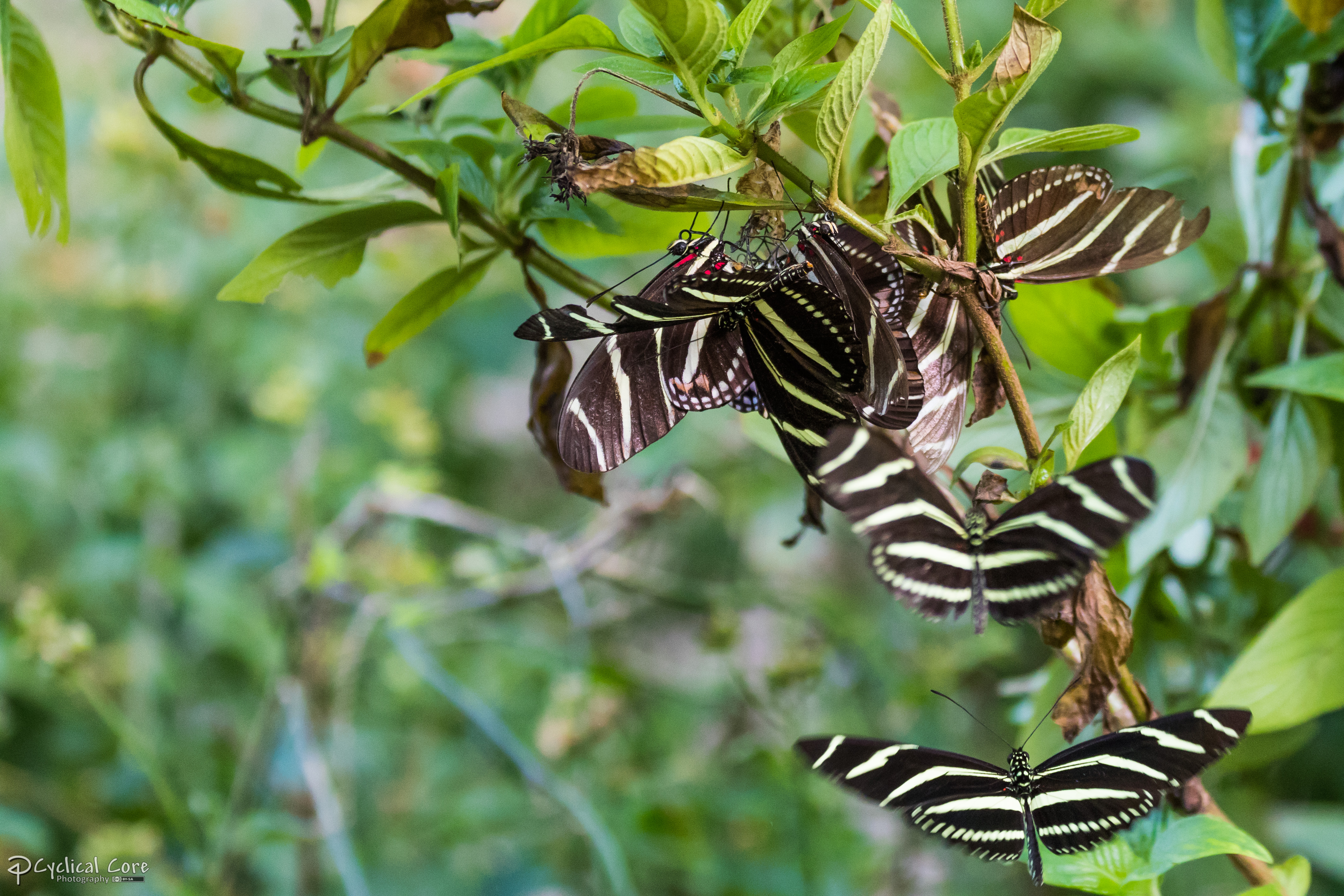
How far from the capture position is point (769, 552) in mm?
1306

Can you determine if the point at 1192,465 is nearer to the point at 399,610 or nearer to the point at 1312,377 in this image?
the point at 1312,377

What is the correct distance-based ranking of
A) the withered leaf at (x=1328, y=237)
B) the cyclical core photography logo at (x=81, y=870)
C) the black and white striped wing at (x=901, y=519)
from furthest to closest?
the cyclical core photography logo at (x=81, y=870), the withered leaf at (x=1328, y=237), the black and white striped wing at (x=901, y=519)

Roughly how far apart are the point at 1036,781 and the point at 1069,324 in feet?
0.74

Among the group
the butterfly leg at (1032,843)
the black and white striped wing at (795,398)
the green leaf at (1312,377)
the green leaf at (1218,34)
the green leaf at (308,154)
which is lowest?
the butterfly leg at (1032,843)

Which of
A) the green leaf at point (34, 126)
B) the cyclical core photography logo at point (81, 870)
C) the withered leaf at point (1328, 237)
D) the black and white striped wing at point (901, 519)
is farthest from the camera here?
the cyclical core photography logo at point (81, 870)

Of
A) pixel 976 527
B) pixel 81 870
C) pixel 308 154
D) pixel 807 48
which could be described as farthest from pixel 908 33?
Result: pixel 81 870

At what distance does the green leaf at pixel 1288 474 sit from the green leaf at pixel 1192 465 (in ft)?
0.05

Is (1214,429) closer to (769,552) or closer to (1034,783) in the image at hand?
(1034,783)

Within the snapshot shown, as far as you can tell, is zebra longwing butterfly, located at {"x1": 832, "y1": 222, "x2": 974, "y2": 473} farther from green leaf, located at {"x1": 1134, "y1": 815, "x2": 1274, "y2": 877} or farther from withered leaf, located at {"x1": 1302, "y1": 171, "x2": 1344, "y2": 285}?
withered leaf, located at {"x1": 1302, "y1": 171, "x2": 1344, "y2": 285}

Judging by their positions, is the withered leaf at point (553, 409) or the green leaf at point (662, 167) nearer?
the green leaf at point (662, 167)

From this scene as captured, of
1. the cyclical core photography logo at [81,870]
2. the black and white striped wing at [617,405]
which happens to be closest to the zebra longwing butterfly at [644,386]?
the black and white striped wing at [617,405]

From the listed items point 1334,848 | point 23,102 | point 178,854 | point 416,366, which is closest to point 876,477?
point 23,102

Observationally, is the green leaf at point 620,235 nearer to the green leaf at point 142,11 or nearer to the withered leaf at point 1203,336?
the green leaf at point 142,11

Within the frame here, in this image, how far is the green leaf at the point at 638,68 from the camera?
0.24 metres
